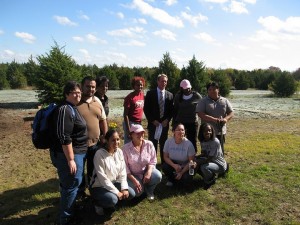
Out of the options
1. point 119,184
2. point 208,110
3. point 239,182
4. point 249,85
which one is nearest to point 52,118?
point 119,184

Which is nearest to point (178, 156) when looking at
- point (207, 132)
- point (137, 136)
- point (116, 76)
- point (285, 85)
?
point (207, 132)

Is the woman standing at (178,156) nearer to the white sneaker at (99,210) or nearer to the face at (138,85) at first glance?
the face at (138,85)

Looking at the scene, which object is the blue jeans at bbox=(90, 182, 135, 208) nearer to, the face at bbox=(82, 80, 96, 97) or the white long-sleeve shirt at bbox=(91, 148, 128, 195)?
the white long-sleeve shirt at bbox=(91, 148, 128, 195)

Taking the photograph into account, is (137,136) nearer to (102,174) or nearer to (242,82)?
(102,174)

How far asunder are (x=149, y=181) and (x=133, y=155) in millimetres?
488

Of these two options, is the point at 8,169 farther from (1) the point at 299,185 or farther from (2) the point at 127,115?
(1) the point at 299,185

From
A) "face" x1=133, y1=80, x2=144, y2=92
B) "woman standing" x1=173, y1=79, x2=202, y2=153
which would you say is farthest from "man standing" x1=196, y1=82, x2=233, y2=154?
"face" x1=133, y1=80, x2=144, y2=92

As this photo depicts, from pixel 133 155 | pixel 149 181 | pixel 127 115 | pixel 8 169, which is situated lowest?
pixel 8 169

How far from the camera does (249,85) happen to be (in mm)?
41531

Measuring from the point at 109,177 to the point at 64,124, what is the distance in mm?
1162

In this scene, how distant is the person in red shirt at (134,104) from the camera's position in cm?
561

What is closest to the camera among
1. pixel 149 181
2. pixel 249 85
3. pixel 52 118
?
pixel 52 118

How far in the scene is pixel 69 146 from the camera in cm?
372

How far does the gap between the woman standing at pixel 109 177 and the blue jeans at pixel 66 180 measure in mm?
303
